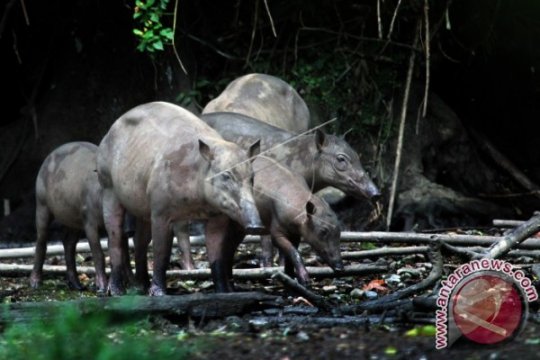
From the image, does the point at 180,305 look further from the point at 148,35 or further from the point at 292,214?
the point at 148,35

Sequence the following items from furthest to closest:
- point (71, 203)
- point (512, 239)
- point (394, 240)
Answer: point (71, 203)
point (394, 240)
point (512, 239)

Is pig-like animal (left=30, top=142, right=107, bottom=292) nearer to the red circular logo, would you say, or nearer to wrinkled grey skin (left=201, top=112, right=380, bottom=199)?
wrinkled grey skin (left=201, top=112, right=380, bottom=199)

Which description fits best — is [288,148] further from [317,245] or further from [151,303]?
[151,303]

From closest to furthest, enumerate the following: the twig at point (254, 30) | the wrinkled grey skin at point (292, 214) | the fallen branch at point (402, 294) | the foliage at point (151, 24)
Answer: the fallen branch at point (402, 294), the wrinkled grey skin at point (292, 214), the foliage at point (151, 24), the twig at point (254, 30)

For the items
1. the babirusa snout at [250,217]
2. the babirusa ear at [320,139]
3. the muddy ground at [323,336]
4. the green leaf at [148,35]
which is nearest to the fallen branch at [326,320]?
the muddy ground at [323,336]

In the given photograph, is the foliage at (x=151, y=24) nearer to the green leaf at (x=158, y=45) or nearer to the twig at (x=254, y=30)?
the green leaf at (x=158, y=45)

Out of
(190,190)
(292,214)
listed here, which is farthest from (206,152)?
(292,214)

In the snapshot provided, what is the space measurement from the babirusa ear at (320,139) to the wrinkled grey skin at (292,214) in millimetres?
1165

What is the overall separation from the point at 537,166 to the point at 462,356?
9.94 m

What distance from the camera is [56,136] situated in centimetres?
1485

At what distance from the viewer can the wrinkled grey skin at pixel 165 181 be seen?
809 cm

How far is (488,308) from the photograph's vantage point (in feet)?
19.0

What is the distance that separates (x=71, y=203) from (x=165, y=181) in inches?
86.4

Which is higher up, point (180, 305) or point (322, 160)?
point (322, 160)
